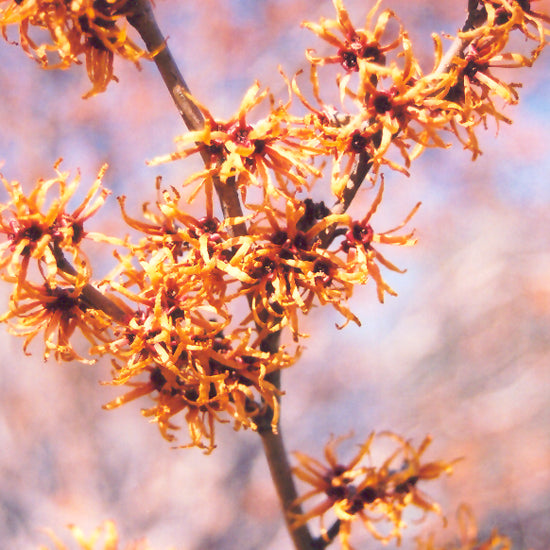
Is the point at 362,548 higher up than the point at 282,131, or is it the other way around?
the point at 282,131

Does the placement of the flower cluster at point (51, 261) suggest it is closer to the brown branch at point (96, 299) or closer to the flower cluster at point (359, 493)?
the brown branch at point (96, 299)

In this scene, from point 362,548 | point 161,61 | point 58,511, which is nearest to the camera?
point 161,61

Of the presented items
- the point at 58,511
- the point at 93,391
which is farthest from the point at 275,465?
the point at 58,511

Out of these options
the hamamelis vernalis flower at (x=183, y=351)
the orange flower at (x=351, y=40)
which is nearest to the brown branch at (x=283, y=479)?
the hamamelis vernalis flower at (x=183, y=351)

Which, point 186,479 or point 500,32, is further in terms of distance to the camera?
point 186,479

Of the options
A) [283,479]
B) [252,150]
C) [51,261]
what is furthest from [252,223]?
[283,479]

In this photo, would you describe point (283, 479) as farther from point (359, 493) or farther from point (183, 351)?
point (183, 351)

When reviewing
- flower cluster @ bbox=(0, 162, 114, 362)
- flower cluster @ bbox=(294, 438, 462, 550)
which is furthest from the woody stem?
flower cluster @ bbox=(294, 438, 462, 550)

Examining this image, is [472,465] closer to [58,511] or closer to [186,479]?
[186,479]
